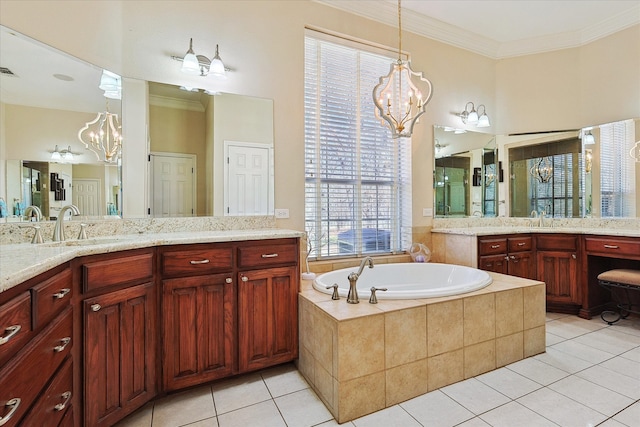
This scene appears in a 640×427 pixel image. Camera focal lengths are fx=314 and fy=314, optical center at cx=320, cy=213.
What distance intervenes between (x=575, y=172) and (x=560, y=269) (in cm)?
120

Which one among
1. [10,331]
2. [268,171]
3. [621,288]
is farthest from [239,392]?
[621,288]

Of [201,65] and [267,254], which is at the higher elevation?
[201,65]

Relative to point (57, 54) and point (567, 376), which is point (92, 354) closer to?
point (57, 54)

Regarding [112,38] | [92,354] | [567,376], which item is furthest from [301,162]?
[567,376]

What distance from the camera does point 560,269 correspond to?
323cm

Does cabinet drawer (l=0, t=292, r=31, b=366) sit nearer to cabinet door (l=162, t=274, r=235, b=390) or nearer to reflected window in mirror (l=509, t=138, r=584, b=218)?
cabinet door (l=162, t=274, r=235, b=390)

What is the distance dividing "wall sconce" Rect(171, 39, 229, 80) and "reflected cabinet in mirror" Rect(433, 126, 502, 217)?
238cm

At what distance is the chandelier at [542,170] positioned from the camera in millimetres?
3738

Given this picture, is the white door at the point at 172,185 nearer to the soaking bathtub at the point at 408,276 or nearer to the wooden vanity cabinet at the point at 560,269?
the soaking bathtub at the point at 408,276

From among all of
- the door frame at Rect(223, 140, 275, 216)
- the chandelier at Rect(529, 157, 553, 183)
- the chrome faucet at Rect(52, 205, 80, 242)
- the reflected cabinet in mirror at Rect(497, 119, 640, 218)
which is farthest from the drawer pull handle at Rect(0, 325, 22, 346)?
the chandelier at Rect(529, 157, 553, 183)

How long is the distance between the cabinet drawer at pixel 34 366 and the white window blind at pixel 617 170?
4.66 meters

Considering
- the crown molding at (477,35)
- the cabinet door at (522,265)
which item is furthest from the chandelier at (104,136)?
the cabinet door at (522,265)

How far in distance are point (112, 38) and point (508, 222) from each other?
14.3ft

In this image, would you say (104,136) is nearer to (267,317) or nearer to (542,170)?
(267,317)
